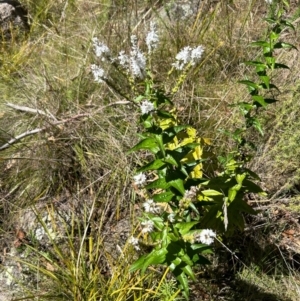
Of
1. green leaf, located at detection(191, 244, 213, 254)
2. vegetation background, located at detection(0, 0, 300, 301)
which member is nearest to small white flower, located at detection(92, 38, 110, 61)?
vegetation background, located at detection(0, 0, 300, 301)

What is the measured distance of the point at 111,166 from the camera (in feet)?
9.39

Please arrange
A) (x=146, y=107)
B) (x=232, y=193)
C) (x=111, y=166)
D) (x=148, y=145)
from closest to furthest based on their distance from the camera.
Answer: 1. (x=146, y=107)
2. (x=148, y=145)
3. (x=232, y=193)
4. (x=111, y=166)

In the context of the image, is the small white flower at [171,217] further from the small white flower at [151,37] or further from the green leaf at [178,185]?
the small white flower at [151,37]

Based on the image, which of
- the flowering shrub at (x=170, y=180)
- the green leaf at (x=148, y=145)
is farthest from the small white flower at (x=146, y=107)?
the green leaf at (x=148, y=145)

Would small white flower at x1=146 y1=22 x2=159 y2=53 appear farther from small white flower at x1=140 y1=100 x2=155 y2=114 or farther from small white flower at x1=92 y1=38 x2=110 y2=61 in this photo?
small white flower at x1=140 y1=100 x2=155 y2=114

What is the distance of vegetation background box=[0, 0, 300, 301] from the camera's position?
2.53m

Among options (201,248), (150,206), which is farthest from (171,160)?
(201,248)

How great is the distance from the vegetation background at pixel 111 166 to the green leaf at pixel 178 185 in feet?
1.82

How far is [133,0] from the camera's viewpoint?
3645mm

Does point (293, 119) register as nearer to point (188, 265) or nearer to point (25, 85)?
point (188, 265)

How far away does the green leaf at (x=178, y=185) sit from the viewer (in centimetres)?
190

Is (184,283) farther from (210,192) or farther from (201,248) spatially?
(210,192)

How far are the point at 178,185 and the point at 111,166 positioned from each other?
1.02m

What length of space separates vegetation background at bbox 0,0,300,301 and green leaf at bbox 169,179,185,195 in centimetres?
55
